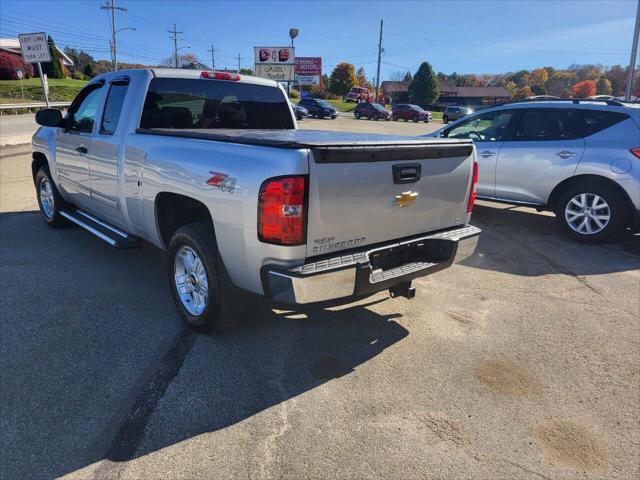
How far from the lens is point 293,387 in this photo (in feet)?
10.0

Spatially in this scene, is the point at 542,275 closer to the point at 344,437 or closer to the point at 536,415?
the point at 536,415

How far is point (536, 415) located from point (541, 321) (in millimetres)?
1463

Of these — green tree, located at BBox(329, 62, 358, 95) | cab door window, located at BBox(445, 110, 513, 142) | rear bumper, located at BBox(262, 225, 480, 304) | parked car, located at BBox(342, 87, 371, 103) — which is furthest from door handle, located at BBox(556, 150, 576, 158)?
green tree, located at BBox(329, 62, 358, 95)

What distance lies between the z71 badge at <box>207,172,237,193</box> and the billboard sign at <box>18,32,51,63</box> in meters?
15.1

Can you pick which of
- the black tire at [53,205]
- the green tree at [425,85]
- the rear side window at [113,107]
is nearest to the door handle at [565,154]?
the rear side window at [113,107]

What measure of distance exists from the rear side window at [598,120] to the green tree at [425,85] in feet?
243

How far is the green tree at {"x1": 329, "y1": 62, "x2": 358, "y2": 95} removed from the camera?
81.7 m

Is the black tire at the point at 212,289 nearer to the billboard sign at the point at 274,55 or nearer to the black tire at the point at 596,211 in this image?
the black tire at the point at 596,211

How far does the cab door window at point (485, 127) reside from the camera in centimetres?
727

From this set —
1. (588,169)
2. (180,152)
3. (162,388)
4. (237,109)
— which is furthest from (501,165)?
(162,388)

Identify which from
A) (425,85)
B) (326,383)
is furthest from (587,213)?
(425,85)

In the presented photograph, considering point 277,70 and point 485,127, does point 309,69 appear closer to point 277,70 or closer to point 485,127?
point 277,70

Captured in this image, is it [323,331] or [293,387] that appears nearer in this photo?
[293,387]

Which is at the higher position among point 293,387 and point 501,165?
point 501,165
